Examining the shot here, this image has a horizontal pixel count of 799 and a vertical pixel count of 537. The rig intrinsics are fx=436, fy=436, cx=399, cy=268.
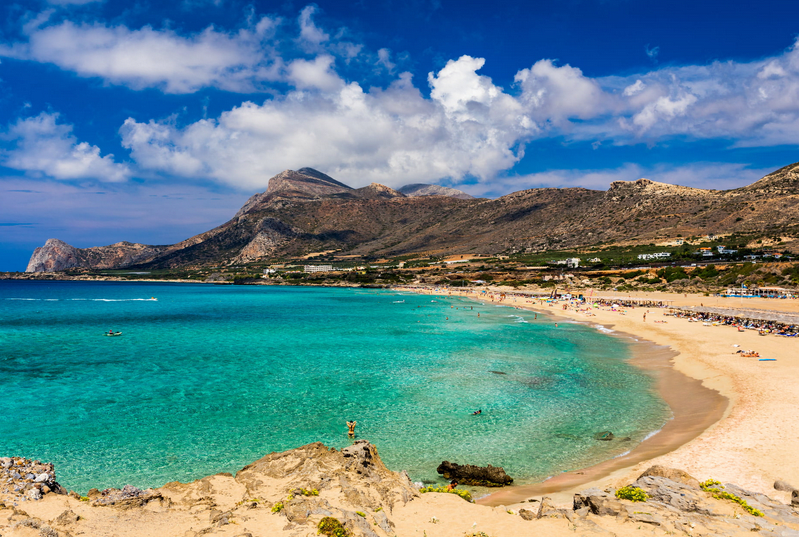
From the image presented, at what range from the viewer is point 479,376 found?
27031 millimetres

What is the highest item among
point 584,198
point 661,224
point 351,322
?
point 584,198

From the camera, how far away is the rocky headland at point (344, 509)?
812cm

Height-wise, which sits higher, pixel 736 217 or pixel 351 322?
pixel 736 217

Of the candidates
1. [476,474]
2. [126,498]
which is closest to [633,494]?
[476,474]

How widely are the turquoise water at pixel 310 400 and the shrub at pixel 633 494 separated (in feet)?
12.1

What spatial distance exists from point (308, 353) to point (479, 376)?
1491 cm

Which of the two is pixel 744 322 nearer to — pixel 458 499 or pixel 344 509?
pixel 458 499

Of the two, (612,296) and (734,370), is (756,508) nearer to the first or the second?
(734,370)

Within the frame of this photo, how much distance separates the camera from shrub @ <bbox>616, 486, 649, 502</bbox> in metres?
9.93

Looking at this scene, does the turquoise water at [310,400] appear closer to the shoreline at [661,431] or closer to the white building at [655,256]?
the shoreline at [661,431]

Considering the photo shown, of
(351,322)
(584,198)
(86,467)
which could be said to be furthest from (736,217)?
(86,467)

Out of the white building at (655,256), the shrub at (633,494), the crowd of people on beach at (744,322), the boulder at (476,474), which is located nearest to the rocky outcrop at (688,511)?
the shrub at (633,494)

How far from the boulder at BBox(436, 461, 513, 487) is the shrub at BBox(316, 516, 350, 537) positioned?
6.20 metres

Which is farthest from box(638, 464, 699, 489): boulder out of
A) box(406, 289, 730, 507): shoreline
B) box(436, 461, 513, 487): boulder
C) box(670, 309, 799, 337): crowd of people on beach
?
box(670, 309, 799, 337): crowd of people on beach
